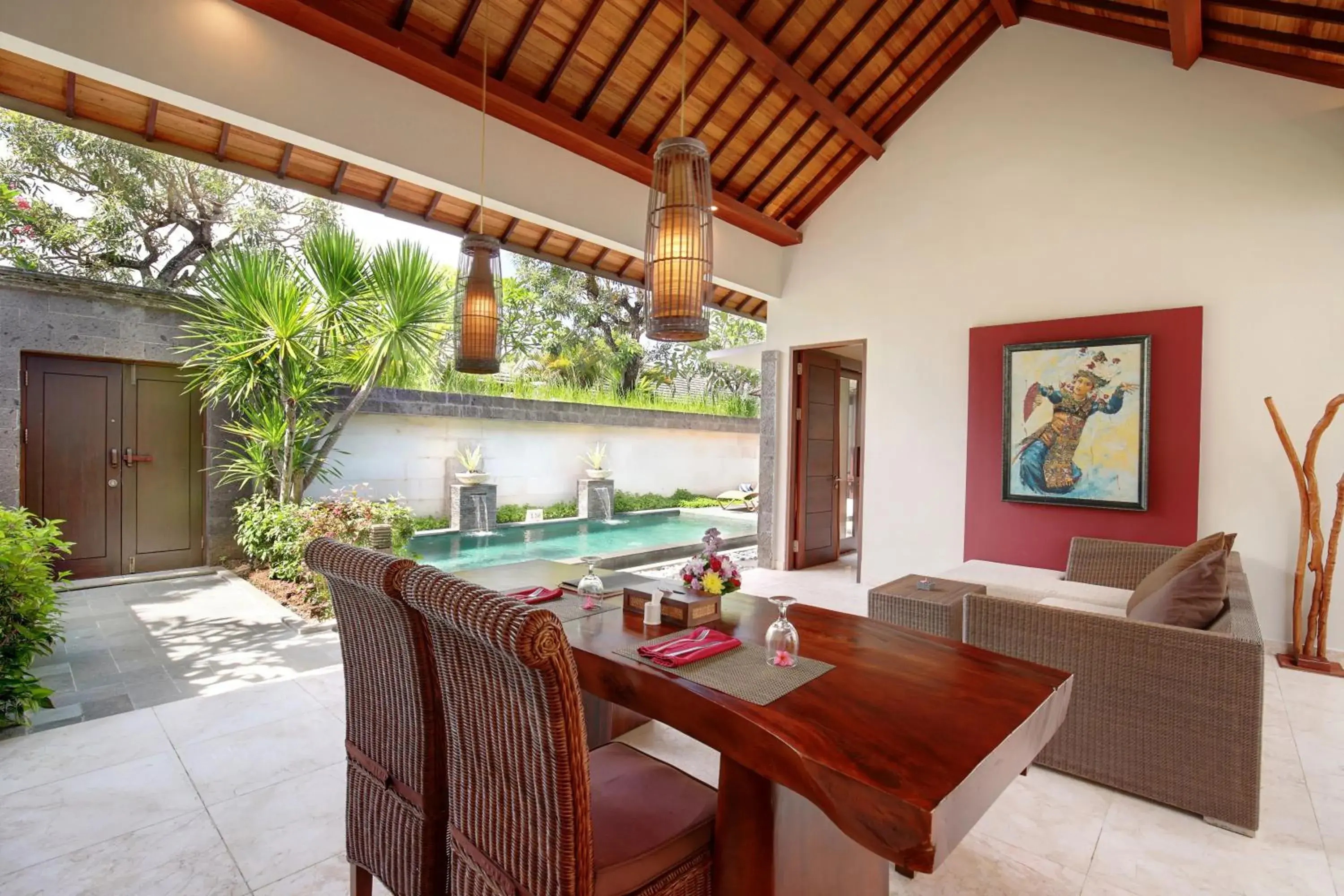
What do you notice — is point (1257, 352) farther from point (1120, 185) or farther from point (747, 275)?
point (747, 275)

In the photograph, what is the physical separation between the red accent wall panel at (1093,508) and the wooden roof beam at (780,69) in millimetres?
1819

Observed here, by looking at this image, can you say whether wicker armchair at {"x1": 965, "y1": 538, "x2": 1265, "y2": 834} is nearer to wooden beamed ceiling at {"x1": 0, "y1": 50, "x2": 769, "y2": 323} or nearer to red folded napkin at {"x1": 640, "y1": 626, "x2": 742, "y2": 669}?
red folded napkin at {"x1": 640, "y1": 626, "x2": 742, "y2": 669}

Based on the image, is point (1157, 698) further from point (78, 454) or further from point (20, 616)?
point (78, 454)

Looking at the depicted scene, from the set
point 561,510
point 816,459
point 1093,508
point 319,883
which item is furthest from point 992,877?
point 561,510

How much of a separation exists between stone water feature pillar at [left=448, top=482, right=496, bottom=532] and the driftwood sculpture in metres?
7.55

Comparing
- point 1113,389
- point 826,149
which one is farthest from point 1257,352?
point 826,149

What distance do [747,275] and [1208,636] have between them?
4392 millimetres

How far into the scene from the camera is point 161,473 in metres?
5.39

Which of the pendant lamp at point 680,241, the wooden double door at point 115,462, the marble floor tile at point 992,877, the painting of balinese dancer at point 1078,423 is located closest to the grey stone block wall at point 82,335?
the wooden double door at point 115,462

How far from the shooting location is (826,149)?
539 centimetres

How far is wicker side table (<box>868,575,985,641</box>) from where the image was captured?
288cm

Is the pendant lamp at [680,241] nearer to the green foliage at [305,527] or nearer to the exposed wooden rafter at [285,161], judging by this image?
the exposed wooden rafter at [285,161]

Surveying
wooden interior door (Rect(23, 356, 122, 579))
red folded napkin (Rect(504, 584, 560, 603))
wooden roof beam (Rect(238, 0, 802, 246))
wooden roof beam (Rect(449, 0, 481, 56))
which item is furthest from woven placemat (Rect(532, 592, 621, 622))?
wooden interior door (Rect(23, 356, 122, 579))

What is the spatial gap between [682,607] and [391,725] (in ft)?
2.64
